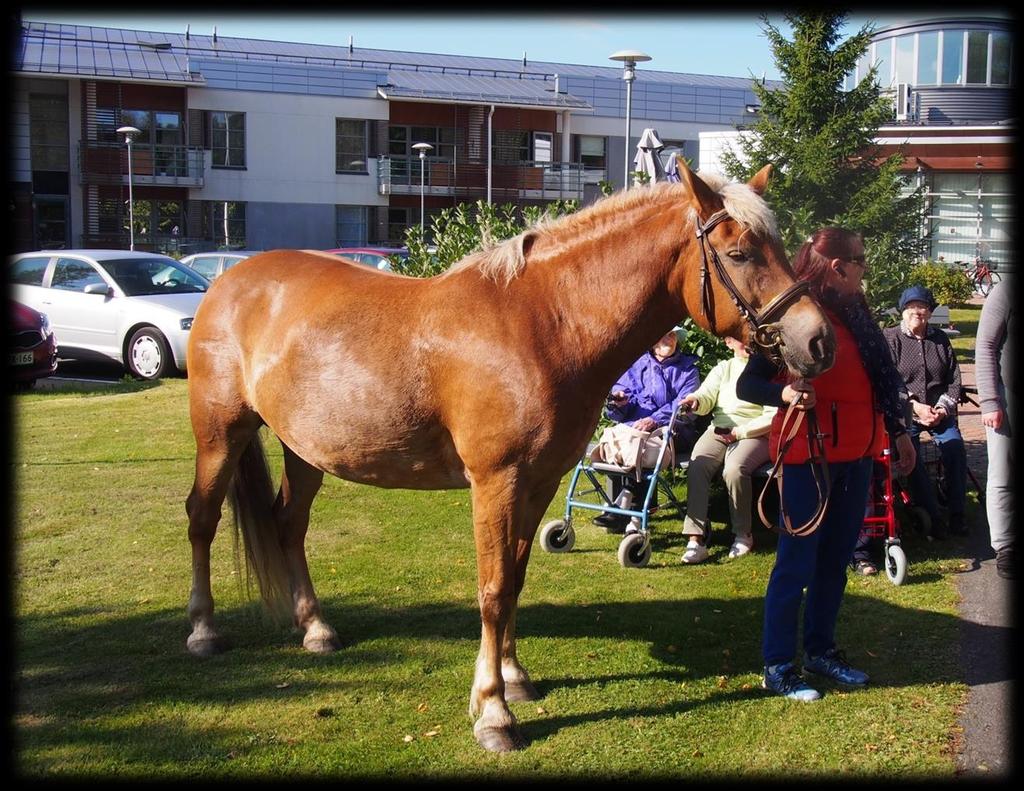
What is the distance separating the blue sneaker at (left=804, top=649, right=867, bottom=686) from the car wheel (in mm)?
12309

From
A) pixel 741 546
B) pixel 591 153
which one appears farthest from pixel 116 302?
pixel 591 153

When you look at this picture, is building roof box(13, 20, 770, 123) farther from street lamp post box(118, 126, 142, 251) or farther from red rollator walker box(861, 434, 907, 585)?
red rollator walker box(861, 434, 907, 585)

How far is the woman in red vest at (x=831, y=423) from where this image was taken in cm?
480

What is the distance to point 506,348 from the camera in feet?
14.5

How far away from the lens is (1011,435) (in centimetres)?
670

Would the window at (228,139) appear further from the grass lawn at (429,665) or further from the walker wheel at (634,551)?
the walker wheel at (634,551)

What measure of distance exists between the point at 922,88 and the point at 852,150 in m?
22.9

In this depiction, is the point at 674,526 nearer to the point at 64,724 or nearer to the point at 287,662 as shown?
the point at 287,662

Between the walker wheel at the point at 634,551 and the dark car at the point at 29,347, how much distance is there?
33.0ft

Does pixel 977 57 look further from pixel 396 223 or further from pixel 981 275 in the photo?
pixel 396 223

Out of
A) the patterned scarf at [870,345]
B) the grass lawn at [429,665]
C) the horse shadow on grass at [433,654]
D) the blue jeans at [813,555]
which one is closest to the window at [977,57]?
the grass lawn at [429,665]

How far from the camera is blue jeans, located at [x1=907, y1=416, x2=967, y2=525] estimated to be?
25.3 ft

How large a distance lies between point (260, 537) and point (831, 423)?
127 inches

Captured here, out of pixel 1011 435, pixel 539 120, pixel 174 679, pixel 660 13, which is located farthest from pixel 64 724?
pixel 539 120
